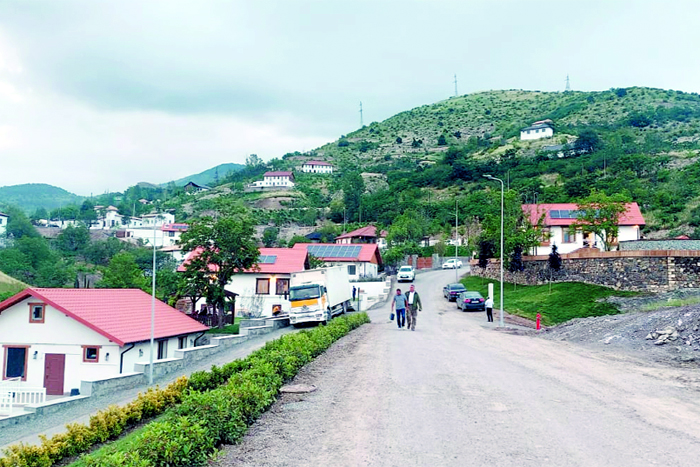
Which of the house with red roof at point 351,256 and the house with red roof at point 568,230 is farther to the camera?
the house with red roof at point 351,256

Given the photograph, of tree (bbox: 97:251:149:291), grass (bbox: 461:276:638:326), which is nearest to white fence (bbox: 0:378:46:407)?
grass (bbox: 461:276:638:326)

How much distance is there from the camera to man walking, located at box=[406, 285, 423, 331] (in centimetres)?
2516

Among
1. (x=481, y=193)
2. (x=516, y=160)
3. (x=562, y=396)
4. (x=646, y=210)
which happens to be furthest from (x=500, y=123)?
(x=562, y=396)

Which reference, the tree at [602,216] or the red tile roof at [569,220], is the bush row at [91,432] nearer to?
the tree at [602,216]

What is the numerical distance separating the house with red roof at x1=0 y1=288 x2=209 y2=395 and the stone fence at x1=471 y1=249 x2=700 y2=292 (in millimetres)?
26089

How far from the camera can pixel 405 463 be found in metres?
7.79

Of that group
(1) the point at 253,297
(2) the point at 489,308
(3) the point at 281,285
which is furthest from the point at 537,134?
(2) the point at 489,308

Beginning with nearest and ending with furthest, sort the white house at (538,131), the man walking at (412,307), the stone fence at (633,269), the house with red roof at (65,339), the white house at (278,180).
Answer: the man walking at (412,307) < the house with red roof at (65,339) < the stone fence at (633,269) < the white house at (538,131) < the white house at (278,180)

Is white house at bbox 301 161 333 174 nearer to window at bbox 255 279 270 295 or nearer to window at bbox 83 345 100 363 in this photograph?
window at bbox 255 279 270 295

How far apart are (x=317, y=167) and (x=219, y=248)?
432 ft

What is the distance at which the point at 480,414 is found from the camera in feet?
33.8

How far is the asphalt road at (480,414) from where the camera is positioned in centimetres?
812

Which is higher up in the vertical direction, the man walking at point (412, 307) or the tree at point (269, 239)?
the tree at point (269, 239)

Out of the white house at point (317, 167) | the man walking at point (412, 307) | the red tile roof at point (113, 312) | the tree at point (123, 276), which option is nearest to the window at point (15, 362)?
the red tile roof at point (113, 312)
